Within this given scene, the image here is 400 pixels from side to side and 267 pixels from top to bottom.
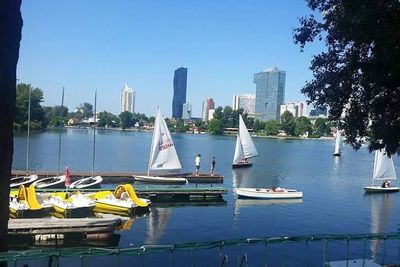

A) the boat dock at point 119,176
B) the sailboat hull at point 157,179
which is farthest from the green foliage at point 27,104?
the sailboat hull at point 157,179

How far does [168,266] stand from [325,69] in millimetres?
10859

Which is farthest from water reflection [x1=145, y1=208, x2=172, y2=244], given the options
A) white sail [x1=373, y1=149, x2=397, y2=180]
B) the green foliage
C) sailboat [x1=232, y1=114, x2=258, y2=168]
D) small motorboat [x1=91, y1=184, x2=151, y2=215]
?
the green foliage

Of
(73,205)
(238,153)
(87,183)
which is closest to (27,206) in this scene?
(73,205)

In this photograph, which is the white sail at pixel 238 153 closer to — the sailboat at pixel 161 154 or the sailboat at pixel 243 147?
the sailboat at pixel 243 147

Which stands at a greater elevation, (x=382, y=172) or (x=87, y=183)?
(x=382, y=172)

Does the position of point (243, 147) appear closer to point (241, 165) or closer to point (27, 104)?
point (241, 165)

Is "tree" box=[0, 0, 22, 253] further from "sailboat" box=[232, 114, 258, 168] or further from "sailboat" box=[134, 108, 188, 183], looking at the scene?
"sailboat" box=[232, 114, 258, 168]

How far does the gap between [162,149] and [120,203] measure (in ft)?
54.0

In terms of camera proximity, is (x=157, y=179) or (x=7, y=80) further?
(x=157, y=179)

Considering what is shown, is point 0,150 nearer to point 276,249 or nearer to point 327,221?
point 276,249

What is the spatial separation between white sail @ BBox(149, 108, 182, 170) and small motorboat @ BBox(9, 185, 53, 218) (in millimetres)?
18506

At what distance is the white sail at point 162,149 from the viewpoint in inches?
1777

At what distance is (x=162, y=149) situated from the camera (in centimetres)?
4556

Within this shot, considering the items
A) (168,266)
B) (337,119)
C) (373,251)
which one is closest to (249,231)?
(373,251)
